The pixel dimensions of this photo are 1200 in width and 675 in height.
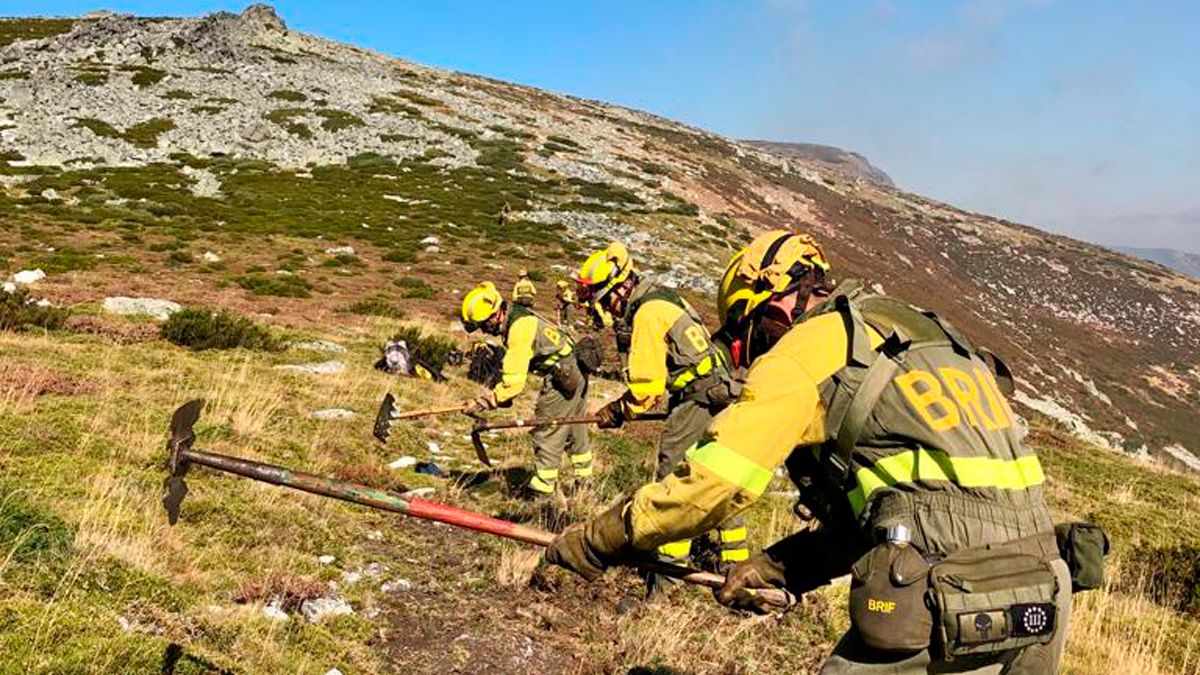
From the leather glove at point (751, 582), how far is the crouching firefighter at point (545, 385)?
494cm

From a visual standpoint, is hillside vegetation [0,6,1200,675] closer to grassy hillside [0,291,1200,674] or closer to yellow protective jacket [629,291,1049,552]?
grassy hillside [0,291,1200,674]

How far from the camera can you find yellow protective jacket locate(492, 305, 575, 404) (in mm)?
8484

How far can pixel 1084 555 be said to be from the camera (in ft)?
8.89

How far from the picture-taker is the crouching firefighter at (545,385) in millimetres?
8344

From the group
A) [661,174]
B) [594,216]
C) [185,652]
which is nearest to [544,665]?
[185,652]

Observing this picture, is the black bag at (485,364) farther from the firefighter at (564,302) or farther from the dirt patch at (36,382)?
the dirt patch at (36,382)

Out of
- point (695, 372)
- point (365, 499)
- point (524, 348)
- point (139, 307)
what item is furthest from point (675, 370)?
point (139, 307)

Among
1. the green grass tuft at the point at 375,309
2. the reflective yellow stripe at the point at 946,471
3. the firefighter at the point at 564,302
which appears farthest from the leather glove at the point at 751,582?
the firefighter at the point at 564,302

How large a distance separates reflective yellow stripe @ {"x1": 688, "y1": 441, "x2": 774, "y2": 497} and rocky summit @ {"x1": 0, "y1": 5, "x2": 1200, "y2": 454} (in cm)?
1653

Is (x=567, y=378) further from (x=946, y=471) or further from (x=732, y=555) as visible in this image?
→ (x=946, y=471)

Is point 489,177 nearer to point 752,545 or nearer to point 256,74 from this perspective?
point 256,74

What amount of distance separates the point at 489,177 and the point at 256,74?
956 inches

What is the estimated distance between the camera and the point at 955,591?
7.82 feet

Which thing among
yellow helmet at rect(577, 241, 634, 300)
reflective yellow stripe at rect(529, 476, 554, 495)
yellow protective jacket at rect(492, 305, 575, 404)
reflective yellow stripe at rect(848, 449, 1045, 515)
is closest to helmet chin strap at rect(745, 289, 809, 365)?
reflective yellow stripe at rect(848, 449, 1045, 515)
